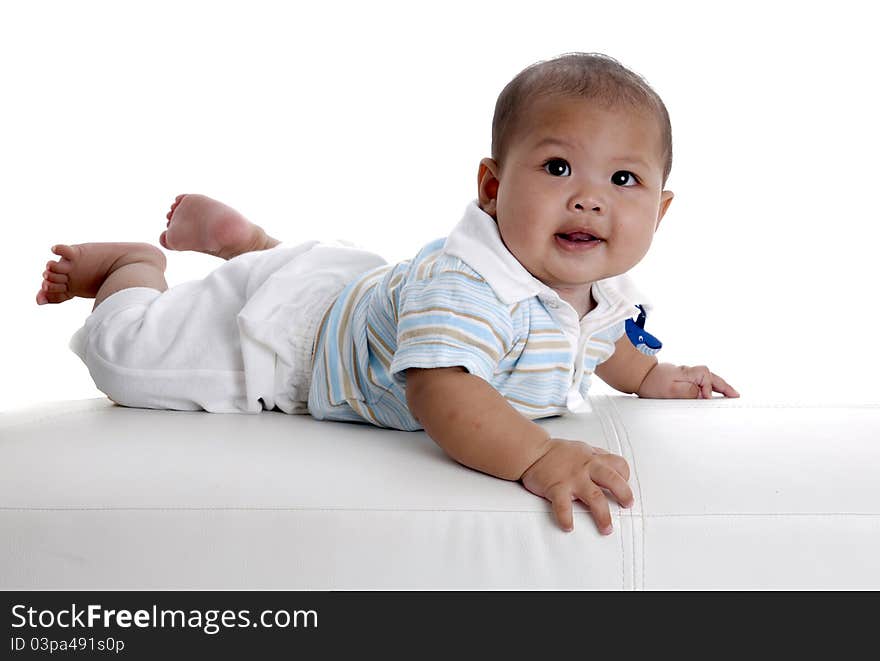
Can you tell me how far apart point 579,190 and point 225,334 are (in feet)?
2.07

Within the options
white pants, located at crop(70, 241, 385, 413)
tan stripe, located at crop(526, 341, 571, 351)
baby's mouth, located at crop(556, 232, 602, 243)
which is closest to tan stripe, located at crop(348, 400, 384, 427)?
white pants, located at crop(70, 241, 385, 413)

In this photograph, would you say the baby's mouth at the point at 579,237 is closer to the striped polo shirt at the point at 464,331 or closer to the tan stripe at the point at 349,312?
the striped polo shirt at the point at 464,331

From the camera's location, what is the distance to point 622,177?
4.44ft

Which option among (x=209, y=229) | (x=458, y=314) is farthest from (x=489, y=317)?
(x=209, y=229)

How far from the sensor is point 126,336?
1.69 m

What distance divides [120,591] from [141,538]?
0.06m

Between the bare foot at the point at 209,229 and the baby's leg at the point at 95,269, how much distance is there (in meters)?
0.10

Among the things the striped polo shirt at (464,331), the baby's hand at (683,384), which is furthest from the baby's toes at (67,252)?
the baby's hand at (683,384)

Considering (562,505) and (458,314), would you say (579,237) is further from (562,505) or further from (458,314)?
(562,505)

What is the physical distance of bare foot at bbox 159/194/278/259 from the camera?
6.48ft

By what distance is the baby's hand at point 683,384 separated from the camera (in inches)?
67.7

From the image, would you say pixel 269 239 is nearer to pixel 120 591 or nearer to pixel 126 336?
pixel 126 336

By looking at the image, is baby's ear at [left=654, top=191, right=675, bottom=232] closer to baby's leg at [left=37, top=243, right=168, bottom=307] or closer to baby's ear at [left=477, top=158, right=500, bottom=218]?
baby's ear at [left=477, top=158, right=500, bottom=218]
